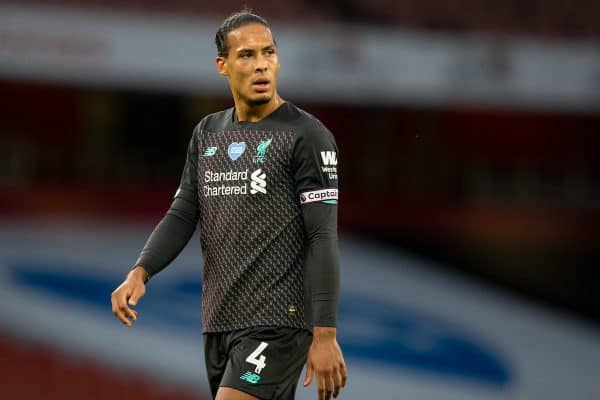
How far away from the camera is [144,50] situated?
1007 centimetres

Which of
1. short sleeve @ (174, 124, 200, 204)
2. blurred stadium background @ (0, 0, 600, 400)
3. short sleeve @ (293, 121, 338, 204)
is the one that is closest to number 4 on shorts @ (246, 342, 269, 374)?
short sleeve @ (293, 121, 338, 204)

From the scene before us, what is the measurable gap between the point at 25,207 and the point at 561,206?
524cm

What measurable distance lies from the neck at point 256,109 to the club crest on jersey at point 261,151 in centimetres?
11

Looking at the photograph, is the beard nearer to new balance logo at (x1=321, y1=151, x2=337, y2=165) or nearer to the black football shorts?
new balance logo at (x1=321, y1=151, x2=337, y2=165)

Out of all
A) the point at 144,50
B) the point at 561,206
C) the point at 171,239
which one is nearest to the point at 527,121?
the point at 561,206

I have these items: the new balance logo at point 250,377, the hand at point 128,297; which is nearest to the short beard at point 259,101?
the hand at point 128,297

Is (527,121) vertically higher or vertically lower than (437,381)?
higher

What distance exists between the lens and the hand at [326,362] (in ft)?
11.1

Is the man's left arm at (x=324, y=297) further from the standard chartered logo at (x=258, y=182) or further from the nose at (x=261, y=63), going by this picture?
the nose at (x=261, y=63)

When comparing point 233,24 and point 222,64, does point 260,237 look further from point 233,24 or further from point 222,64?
point 233,24

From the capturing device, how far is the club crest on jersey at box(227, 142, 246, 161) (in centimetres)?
371

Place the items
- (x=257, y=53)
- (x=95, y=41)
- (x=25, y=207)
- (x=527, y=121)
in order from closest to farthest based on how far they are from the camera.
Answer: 1. (x=257, y=53)
2. (x=95, y=41)
3. (x=25, y=207)
4. (x=527, y=121)

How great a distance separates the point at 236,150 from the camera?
3.72 m

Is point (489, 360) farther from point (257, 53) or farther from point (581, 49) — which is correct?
point (257, 53)
